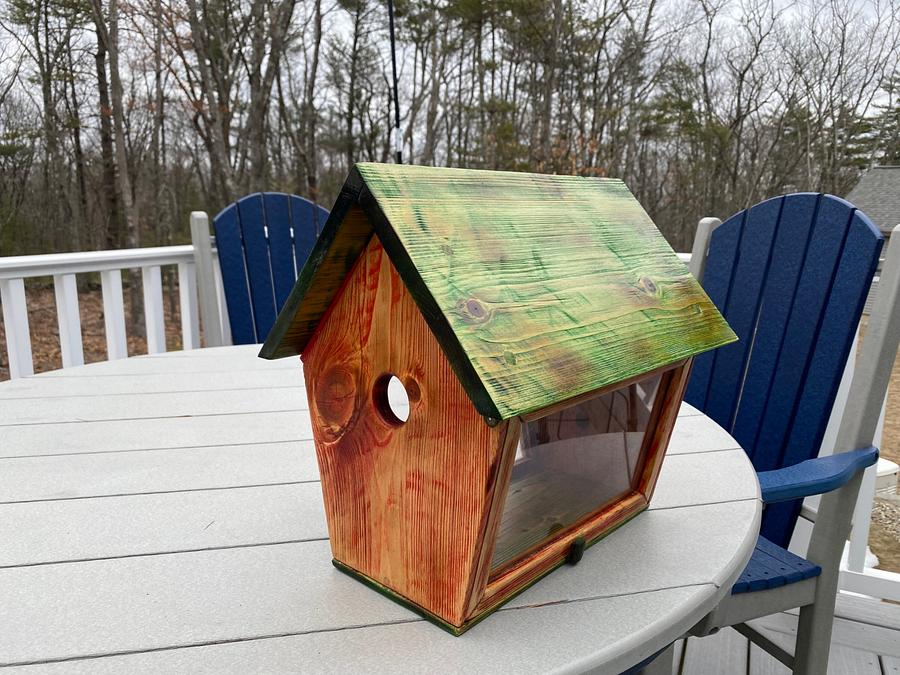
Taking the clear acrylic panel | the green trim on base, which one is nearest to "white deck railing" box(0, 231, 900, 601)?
the clear acrylic panel

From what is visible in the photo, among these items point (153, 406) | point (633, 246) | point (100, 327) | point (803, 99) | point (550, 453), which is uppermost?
point (803, 99)

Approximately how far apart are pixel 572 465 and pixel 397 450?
0.21 metres

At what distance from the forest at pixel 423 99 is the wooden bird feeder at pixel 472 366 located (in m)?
9.79

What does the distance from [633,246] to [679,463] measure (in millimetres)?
402

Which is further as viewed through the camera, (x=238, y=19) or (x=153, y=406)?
(x=238, y=19)

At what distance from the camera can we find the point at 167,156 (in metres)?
12.3

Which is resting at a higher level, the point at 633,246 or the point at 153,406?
the point at 633,246

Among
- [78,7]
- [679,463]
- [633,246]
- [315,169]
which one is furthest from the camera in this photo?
[315,169]

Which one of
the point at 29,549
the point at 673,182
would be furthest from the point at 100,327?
the point at 29,549

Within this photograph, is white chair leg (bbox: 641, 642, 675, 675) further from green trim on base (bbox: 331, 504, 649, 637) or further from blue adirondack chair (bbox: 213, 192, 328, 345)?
blue adirondack chair (bbox: 213, 192, 328, 345)

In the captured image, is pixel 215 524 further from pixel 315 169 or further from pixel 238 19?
pixel 315 169


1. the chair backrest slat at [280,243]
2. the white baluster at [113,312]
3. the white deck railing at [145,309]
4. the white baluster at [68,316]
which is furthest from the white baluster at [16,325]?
the chair backrest slat at [280,243]

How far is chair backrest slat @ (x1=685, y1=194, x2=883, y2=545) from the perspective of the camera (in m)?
1.33

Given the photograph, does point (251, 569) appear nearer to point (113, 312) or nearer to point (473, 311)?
point (473, 311)
